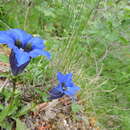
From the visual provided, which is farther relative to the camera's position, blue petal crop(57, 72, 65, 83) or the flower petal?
blue petal crop(57, 72, 65, 83)

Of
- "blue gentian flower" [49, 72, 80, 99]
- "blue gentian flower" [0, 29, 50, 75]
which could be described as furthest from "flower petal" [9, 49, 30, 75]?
"blue gentian flower" [49, 72, 80, 99]

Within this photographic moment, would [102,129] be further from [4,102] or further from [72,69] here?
[4,102]

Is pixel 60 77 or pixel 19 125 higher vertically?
pixel 60 77

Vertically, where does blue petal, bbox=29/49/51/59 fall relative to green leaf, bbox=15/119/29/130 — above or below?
above

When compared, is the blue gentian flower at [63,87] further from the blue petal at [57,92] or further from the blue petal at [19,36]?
the blue petal at [19,36]

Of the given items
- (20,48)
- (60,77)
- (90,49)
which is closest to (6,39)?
(20,48)

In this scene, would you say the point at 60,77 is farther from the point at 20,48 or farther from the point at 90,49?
the point at 90,49

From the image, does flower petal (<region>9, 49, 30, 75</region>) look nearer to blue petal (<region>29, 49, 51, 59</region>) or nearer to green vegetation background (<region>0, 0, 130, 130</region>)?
blue petal (<region>29, 49, 51, 59</region>)
